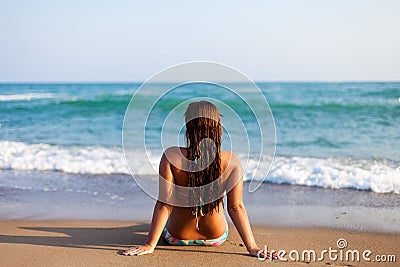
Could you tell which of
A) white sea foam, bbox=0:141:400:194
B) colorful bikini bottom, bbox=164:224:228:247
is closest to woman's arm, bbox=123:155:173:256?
colorful bikini bottom, bbox=164:224:228:247

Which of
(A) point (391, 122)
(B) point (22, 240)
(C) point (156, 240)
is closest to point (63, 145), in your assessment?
(B) point (22, 240)

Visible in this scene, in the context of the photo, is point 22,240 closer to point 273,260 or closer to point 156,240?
point 156,240

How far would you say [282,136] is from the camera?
1119 cm

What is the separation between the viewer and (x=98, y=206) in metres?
5.07

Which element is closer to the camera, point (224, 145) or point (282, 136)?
point (224, 145)

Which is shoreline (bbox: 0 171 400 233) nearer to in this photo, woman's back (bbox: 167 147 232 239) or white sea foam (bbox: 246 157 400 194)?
white sea foam (bbox: 246 157 400 194)

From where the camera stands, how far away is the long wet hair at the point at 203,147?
10.4ft

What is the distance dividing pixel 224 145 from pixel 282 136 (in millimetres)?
2837

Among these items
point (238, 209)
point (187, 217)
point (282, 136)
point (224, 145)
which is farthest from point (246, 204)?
point (282, 136)

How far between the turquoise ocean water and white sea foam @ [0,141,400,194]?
1 cm

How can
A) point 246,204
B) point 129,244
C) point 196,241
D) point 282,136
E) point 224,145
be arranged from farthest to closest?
point 282,136 < point 224,145 < point 246,204 < point 129,244 < point 196,241

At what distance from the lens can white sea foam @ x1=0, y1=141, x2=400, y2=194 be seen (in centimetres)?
616

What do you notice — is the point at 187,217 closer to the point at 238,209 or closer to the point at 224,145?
the point at 238,209

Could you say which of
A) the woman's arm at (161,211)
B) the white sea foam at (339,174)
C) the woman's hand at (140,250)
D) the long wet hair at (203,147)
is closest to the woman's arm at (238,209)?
the long wet hair at (203,147)
